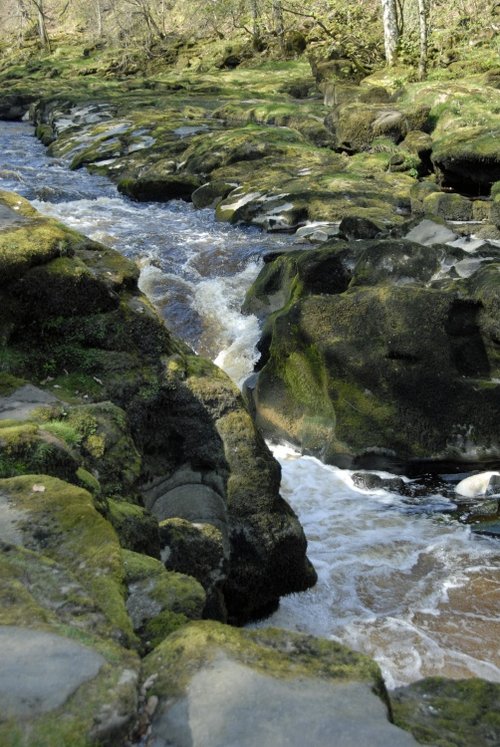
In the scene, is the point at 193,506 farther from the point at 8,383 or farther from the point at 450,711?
the point at 450,711

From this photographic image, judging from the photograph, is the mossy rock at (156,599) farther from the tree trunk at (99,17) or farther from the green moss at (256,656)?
the tree trunk at (99,17)

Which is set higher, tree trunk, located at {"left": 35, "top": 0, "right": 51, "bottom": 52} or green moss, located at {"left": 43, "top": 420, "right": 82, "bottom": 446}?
green moss, located at {"left": 43, "top": 420, "right": 82, "bottom": 446}

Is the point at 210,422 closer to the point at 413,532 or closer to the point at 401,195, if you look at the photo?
the point at 413,532

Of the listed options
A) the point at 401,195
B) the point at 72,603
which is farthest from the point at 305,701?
the point at 401,195

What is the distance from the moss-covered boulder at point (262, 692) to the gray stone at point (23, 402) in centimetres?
262

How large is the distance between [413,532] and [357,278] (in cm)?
445

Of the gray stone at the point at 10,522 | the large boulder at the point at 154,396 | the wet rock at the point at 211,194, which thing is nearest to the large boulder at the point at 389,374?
the large boulder at the point at 154,396

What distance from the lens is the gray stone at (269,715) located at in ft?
8.56

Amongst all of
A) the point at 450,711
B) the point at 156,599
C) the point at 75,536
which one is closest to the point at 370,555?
the point at 450,711

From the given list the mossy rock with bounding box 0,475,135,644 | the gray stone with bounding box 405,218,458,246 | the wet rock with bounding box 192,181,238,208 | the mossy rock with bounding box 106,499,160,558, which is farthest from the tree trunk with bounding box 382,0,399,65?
the mossy rock with bounding box 0,475,135,644

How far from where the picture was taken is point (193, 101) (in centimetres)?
3419

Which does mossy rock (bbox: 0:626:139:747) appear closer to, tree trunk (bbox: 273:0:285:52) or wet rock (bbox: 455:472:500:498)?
wet rock (bbox: 455:472:500:498)

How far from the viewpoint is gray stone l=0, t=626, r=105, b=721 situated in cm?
254

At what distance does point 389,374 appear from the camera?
9484mm
